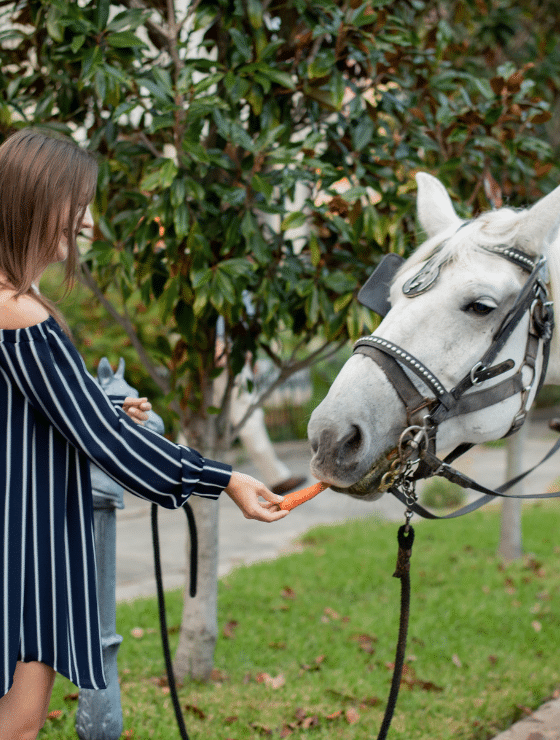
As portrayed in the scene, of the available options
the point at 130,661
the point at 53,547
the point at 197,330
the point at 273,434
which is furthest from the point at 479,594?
the point at 273,434

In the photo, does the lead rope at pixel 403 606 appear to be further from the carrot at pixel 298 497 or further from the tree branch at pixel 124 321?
the tree branch at pixel 124 321

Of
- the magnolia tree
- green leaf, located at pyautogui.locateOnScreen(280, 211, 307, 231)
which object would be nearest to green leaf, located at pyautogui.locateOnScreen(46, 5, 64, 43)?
the magnolia tree

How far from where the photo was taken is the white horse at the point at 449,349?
1652 mm

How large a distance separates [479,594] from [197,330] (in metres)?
3.00

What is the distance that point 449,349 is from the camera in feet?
5.78

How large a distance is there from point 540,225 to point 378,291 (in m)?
0.48

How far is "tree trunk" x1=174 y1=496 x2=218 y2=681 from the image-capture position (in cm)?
342

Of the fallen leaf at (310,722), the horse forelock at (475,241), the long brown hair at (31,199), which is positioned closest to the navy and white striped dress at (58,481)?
the long brown hair at (31,199)

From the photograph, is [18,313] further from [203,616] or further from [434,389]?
[203,616]

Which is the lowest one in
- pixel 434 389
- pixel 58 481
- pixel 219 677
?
pixel 219 677

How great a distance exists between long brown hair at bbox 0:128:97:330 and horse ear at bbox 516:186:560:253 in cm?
114

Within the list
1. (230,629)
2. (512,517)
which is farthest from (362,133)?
(512,517)

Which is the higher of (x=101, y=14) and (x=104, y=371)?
(x=101, y=14)

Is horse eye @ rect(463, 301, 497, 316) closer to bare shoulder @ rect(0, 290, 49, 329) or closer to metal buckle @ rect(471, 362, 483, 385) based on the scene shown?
metal buckle @ rect(471, 362, 483, 385)
